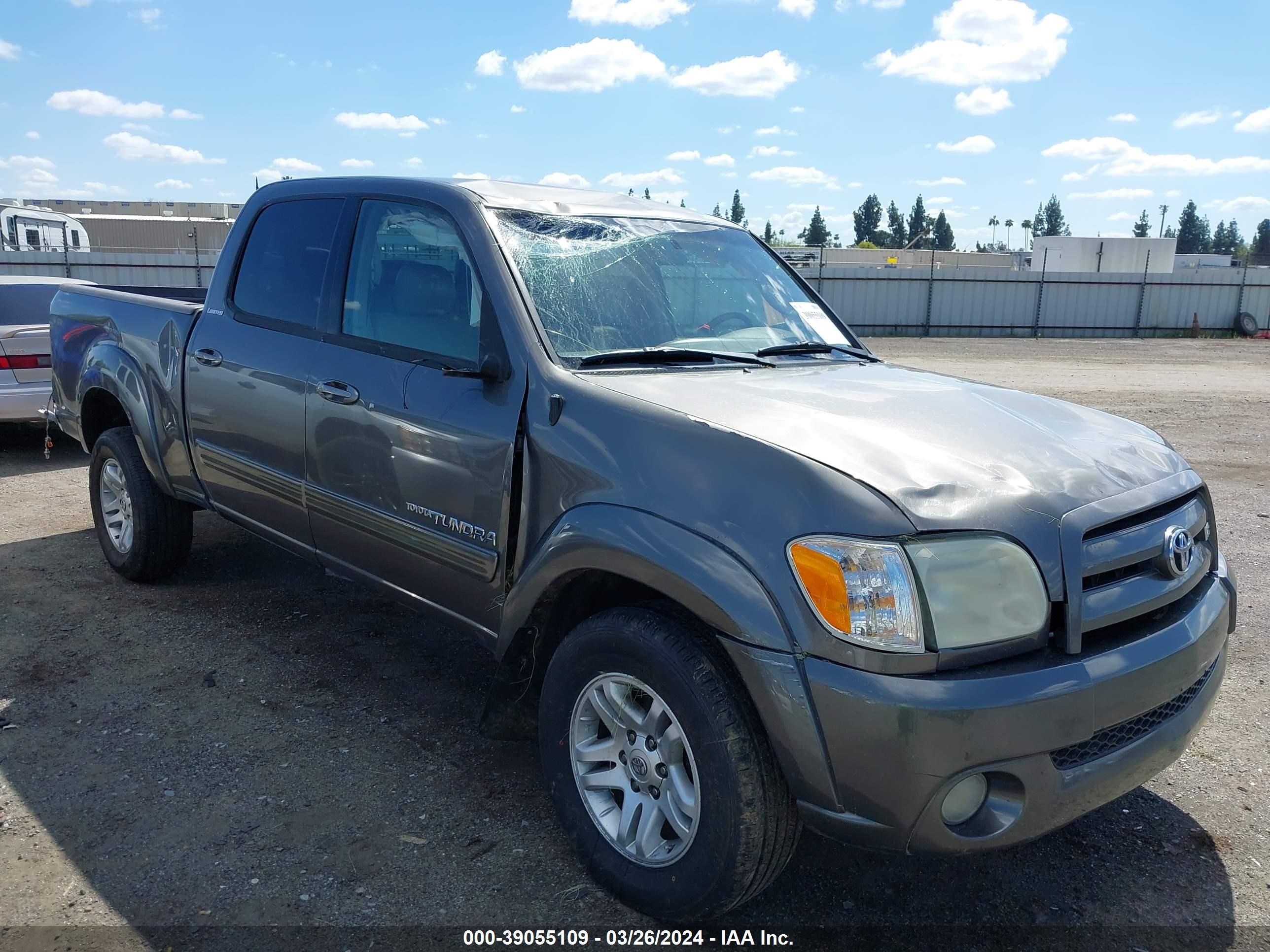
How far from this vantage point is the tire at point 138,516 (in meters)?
5.03

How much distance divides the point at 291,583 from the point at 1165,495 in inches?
169

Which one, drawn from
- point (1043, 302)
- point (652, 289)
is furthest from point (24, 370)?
point (1043, 302)

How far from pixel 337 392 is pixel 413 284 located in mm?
468

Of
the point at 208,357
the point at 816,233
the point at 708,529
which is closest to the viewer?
the point at 708,529

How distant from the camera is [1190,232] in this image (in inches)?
5374

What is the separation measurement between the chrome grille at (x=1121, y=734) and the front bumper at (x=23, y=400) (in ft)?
26.9

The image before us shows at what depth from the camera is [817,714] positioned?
2.22 metres

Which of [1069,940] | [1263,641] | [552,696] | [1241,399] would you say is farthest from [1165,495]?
[1241,399]

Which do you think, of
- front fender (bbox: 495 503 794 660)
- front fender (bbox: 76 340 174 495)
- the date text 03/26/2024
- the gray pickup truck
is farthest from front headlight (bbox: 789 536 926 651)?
front fender (bbox: 76 340 174 495)

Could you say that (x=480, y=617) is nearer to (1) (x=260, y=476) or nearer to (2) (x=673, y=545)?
(2) (x=673, y=545)

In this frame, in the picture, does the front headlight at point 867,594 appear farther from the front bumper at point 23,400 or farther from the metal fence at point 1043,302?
the metal fence at point 1043,302

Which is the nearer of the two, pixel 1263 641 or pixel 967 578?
pixel 967 578

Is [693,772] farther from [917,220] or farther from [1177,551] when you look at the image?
[917,220]

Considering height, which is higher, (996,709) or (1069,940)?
(996,709)
